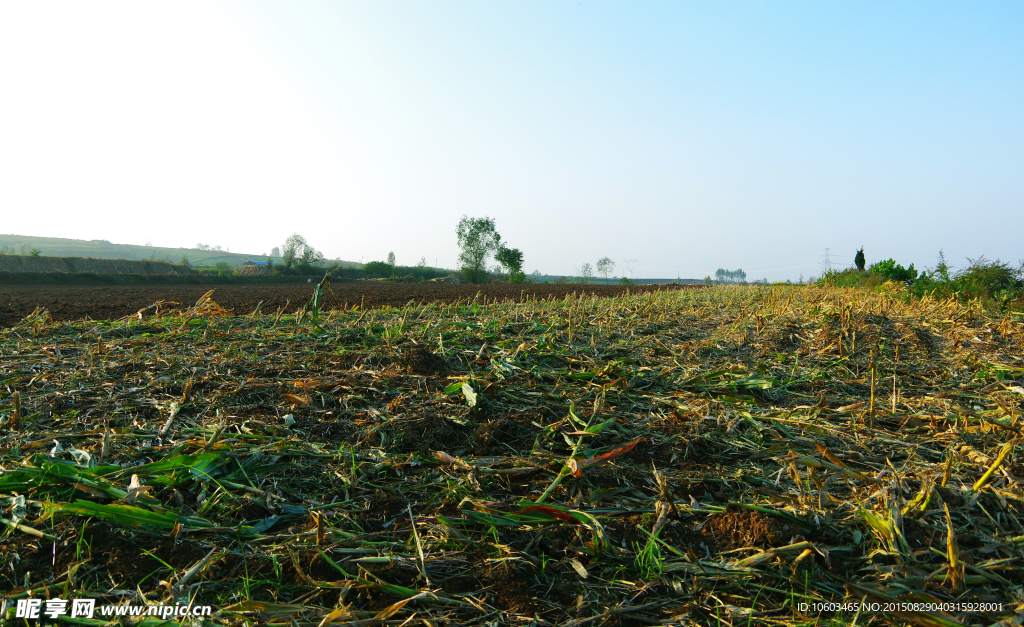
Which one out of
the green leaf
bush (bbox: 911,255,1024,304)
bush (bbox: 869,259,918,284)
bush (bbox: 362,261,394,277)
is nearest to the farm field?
the green leaf

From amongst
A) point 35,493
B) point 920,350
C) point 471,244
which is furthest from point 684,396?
point 471,244

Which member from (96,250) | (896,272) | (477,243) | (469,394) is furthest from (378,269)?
(96,250)

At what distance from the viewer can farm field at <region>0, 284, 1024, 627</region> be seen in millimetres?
1742

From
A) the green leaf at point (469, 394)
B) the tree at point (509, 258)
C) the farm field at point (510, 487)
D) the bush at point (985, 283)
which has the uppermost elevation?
the tree at point (509, 258)

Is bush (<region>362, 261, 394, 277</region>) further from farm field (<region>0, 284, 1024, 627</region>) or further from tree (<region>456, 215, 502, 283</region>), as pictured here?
farm field (<region>0, 284, 1024, 627</region>)

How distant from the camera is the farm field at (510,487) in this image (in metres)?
1.74

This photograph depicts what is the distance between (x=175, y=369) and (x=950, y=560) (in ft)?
16.4

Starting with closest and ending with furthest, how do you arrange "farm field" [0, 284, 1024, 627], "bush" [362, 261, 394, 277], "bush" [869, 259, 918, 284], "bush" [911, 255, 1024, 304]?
"farm field" [0, 284, 1024, 627]
"bush" [911, 255, 1024, 304]
"bush" [869, 259, 918, 284]
"bush" [362, 261, 394, 277]

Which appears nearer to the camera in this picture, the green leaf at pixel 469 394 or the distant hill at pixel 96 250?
the green leaf at pixel 469 394

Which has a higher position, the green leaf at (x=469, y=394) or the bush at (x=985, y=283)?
the bush at (x=985, y=283)

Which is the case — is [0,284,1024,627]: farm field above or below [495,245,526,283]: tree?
below

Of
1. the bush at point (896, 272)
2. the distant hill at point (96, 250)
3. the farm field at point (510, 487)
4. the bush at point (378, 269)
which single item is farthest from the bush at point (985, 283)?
the distant hill at point (96, 250)

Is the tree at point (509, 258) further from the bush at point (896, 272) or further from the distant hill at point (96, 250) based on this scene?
the distant hill at point (96, 250)

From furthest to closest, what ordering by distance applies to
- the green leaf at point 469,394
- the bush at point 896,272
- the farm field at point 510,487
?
the bush at point 896,272, the green leaf at point 469,394, the farm field at point 510,487
